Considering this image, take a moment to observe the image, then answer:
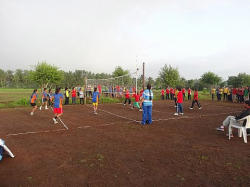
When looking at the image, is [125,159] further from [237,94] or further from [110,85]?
[237,94]

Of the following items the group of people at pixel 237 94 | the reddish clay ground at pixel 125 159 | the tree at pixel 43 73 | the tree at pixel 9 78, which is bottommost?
the reddish clay ground at pixel 125 159

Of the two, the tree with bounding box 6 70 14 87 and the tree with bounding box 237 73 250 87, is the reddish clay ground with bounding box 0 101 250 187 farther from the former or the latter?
the tree with bounding box 6 70 14 87

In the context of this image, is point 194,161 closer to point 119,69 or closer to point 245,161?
point 245,161

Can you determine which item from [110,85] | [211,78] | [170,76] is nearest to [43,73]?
[110,85]

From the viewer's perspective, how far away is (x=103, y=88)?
20.2m

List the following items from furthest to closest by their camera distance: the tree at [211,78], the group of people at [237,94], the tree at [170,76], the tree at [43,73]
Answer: the tree at [211,78], the tree at [170,76], the tree at [43,73], the group of people at [237,94]

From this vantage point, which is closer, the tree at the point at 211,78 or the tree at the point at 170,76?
the tree at the point at 170,76

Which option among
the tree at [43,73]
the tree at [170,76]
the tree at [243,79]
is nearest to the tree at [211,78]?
the tree at [243,79]

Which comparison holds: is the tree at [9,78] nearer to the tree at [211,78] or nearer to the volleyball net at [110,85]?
the volleyball net at [110,85]

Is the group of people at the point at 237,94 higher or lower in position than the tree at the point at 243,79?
lower

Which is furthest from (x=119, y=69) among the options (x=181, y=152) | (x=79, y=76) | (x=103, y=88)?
(x=181, y=152)

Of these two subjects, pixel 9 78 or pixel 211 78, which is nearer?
pixel 211 78

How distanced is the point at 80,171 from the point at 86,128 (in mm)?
3921

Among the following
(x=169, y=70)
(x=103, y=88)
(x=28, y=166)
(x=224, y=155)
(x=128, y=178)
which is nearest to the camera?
(x=128, y=178)
